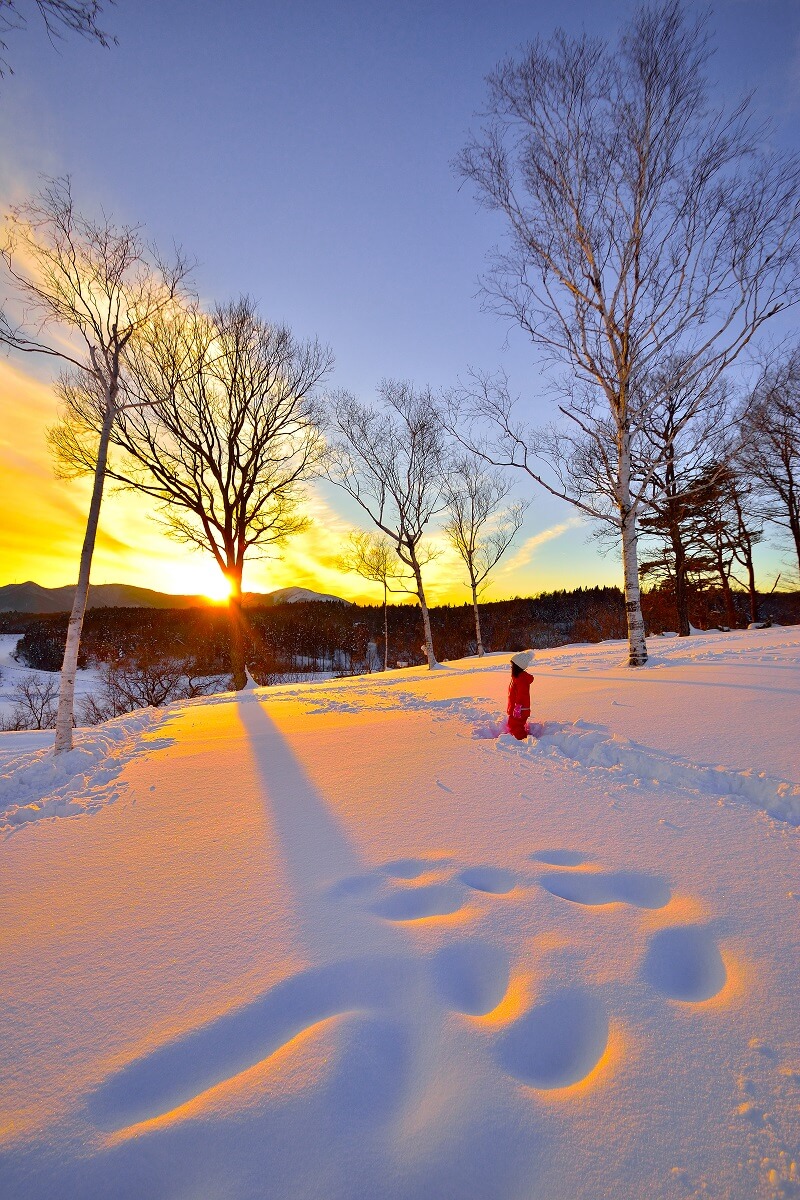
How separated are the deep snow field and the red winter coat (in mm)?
819

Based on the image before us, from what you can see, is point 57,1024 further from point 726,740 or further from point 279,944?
point 726,740

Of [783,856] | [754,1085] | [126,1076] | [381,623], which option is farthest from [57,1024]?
[381,623]

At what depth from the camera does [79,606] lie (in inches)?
211

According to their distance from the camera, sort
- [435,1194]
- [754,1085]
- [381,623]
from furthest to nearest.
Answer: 1. [381,623]
2. [754,1085]
3. [435,1194]

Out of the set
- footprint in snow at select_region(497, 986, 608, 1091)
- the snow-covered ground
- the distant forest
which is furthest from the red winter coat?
the distant forest

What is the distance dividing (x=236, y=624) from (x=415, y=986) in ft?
41.6

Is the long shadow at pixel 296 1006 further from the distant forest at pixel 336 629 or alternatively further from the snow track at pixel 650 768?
the distant forest at pixel 336 629

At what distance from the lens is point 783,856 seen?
2.25 metres

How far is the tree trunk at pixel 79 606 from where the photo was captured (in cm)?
503

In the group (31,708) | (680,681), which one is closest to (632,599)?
(680,681)

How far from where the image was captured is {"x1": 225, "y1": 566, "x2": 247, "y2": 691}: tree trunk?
13.1 meters

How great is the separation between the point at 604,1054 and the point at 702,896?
3.26ft

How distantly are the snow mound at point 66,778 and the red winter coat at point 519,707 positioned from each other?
3565 millimetres

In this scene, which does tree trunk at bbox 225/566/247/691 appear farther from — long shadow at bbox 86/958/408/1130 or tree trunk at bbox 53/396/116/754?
long shadow at bbox 86/958/408/1130
